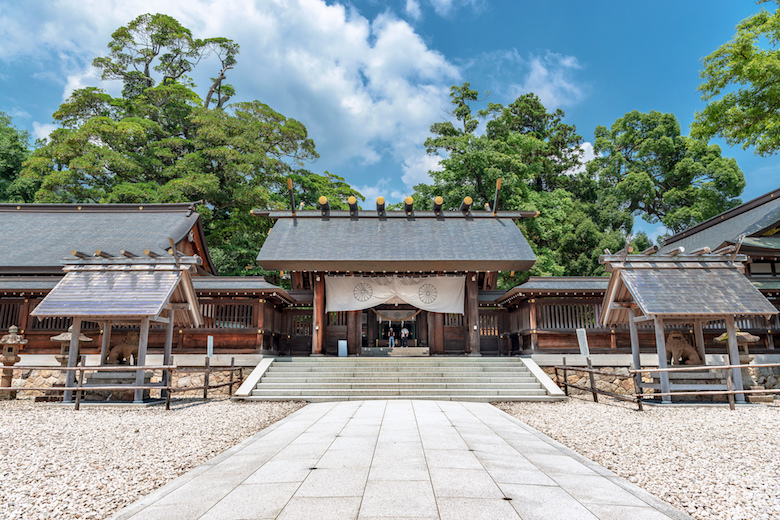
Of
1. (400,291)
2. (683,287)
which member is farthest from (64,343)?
(683,287)

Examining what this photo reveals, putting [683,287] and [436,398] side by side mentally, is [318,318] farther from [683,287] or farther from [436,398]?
[683,287]

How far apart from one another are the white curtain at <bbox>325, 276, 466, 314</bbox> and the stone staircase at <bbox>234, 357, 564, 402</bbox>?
246 cm

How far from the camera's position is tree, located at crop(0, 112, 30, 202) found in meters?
26.4

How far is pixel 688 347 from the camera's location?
35.9 feet

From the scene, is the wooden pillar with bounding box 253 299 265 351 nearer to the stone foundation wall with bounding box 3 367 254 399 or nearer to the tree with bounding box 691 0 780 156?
the stone foundation wall with bounding box 3 367 254 399

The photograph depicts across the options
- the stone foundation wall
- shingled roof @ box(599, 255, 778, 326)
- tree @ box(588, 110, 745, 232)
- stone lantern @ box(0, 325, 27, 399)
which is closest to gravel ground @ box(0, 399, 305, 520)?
stone lantern @ box(0, 325, 27, 399)

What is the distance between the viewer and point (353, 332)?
15.6m

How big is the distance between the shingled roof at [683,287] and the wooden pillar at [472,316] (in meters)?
4.43

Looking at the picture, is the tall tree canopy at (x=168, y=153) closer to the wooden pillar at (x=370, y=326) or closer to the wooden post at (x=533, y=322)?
the wooden pillar at (x=370, y=326)

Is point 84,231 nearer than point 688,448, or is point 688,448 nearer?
point 688,448

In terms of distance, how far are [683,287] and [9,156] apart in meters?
35.8

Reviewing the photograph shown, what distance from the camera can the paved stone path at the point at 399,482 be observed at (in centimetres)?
327

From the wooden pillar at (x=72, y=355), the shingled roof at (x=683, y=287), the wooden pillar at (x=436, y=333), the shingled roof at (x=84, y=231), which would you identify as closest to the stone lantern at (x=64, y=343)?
the wooden pillar at (x=72, y=355)

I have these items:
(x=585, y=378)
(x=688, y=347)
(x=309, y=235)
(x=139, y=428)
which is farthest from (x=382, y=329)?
(x=139, y=428)
